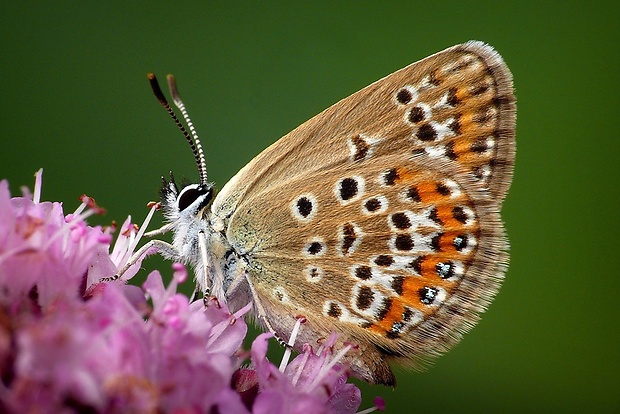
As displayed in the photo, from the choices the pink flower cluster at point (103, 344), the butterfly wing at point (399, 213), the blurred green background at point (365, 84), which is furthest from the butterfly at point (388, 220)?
the blurred green background at point (365, 84)

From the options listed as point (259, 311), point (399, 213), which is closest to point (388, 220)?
point (399, 213)

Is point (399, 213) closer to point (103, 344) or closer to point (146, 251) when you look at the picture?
point (146, 251)

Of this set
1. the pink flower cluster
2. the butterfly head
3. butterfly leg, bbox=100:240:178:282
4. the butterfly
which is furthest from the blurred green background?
the pink flower cluster

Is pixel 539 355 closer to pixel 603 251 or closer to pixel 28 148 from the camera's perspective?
pixel 603 251

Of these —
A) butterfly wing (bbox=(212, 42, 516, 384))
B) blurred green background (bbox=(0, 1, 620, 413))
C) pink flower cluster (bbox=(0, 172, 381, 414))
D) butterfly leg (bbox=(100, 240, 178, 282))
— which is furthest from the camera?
blurred green background (bbox=(0, 1, 620, 413))

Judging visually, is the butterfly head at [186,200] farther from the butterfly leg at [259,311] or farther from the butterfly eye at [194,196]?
the butterfly leg at [259,311]

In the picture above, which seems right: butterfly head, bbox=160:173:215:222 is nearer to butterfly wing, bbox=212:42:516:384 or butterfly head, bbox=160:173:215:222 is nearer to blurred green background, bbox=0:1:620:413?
butterfly wing, bbox=212:42:516:384
